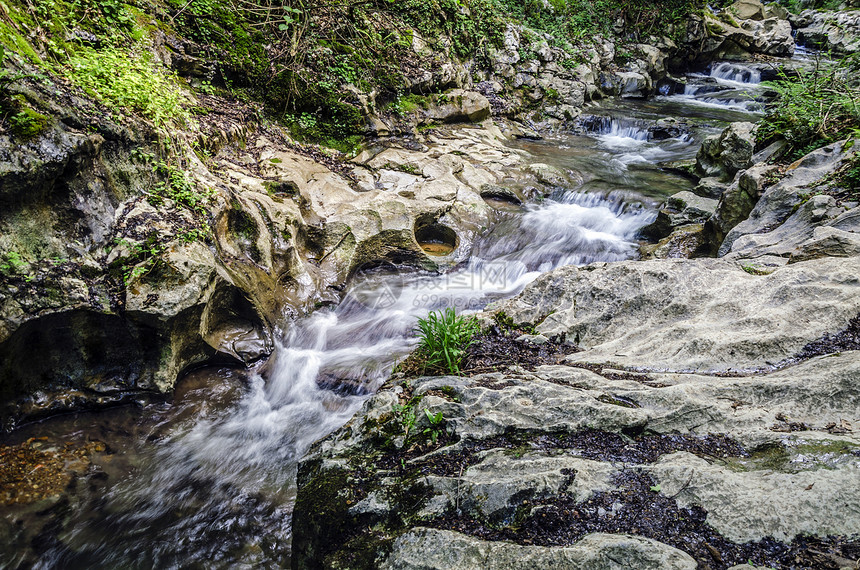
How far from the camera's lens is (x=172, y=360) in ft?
15.1

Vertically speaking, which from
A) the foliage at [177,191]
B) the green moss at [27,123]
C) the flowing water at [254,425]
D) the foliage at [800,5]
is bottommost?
the flowing water at [254,425]

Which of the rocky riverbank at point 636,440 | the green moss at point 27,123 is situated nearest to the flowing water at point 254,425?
the rocky riverbank at point 636,440

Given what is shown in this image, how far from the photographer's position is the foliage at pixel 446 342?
152 inches

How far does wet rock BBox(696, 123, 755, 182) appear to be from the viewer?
8.24m

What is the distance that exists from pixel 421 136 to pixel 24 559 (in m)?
9.59

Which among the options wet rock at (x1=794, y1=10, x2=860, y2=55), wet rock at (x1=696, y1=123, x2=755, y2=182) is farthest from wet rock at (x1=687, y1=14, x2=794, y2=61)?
wet rock at (x1=696, y1=123, x2=755, y2=182)

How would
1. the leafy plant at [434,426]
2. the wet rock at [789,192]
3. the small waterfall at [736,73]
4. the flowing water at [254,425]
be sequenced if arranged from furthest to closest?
1. the small waterfall at [736,73]
2. the wet rock at [789,192]
3. the flowing water at [254,425]
4. the leafy plant at [434,426]

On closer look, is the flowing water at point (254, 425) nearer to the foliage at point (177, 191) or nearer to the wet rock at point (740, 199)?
the wet rock at point (740, 199)

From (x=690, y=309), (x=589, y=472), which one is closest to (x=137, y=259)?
(x=589, y=472)

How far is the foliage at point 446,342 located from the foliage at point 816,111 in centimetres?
600

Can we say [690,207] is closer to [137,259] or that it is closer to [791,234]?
[791,234]

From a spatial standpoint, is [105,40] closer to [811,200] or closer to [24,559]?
[24,559]

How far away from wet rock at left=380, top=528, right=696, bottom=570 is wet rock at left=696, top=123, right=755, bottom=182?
8.42 m

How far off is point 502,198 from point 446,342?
234 inches
